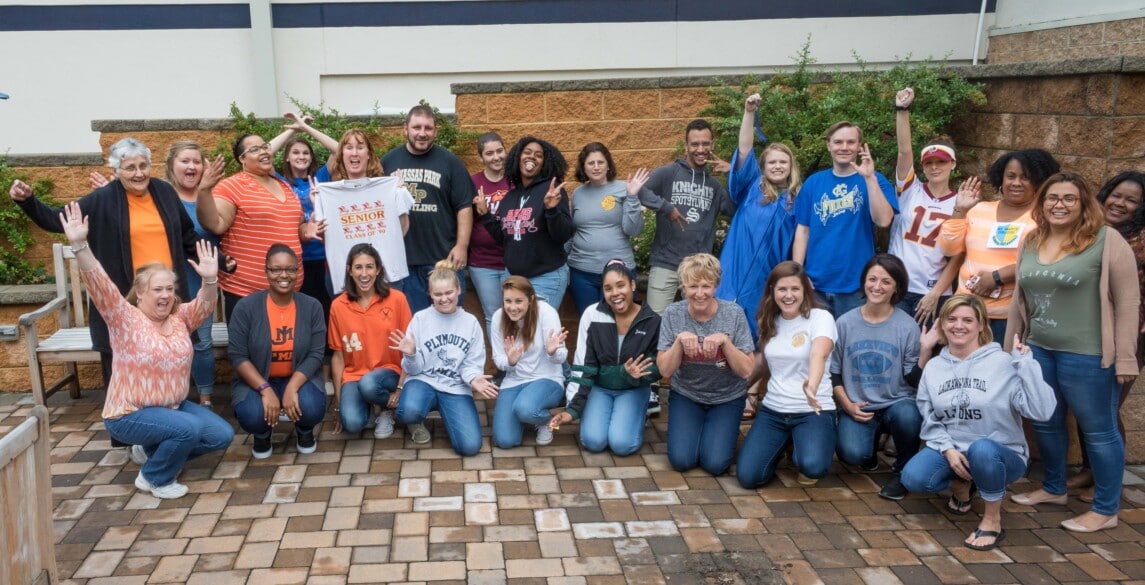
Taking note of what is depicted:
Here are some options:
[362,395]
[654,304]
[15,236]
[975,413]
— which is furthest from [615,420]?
[15,236]

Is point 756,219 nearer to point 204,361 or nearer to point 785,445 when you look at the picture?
point 785,445

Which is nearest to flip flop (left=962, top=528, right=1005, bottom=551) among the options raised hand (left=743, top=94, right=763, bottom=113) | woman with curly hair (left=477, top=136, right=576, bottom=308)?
raised hand (left=743, top=94, right=763, bottom=113)

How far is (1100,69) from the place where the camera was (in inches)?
209

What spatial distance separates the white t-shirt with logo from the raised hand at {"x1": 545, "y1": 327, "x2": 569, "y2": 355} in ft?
3.73

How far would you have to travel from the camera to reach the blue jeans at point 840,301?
511 centimetres

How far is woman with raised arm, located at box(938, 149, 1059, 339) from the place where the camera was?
177 inches

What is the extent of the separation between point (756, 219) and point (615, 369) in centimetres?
122

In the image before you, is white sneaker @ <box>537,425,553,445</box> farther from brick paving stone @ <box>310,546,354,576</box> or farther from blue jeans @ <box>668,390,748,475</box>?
brick paving stone @ <box>310,546,354,576</box>

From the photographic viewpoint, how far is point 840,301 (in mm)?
5148

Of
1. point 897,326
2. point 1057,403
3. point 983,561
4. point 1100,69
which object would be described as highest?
point 1100,69

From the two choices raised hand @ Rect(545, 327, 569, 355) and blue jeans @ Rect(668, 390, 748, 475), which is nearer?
blue jeans @ Rect(668, 390, 748, 475)

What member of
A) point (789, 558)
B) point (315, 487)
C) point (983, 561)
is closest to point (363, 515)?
point (315, 487)

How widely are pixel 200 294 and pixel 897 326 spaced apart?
141 inches

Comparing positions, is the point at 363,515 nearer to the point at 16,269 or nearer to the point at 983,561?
the point at 983,561
